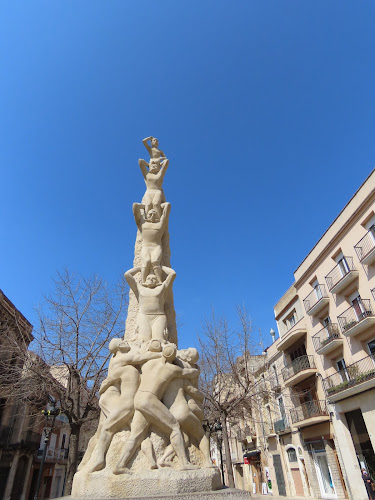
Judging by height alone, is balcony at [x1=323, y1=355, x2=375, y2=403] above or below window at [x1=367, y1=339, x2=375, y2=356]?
below

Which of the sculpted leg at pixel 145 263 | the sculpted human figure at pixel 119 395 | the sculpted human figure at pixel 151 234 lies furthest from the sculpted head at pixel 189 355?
the sculpted leg at pixel 145 263

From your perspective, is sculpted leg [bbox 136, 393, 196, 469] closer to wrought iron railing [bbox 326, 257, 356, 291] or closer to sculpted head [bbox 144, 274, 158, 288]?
sculpted head [bbox 144, 274, 158, 288]

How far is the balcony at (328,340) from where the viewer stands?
16.6m

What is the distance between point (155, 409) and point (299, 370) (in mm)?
18261

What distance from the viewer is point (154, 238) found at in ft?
19.8

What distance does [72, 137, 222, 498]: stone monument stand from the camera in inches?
Result: 130

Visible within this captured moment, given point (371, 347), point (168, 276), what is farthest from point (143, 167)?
point (371, 347)

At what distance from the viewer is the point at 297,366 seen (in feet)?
65.5

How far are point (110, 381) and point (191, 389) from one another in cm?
101

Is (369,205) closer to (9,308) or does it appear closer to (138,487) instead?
(138,487)

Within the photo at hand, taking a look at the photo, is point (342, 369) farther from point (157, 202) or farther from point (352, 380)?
point (157, 202)

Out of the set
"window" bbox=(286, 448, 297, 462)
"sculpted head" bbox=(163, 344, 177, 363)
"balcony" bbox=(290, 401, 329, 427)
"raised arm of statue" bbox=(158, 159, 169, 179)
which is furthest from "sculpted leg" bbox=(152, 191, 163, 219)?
"window" bbox=(286, 448, 297, 462)

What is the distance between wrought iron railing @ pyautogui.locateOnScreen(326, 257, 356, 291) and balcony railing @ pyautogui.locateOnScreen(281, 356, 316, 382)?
4.59m

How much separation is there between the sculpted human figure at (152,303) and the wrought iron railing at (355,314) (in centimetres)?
1249
